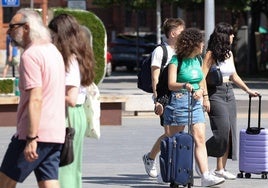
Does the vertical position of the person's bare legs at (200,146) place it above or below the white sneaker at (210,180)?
above

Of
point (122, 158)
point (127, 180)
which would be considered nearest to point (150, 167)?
point (127, 180)

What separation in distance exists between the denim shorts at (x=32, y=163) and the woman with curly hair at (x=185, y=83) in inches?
133

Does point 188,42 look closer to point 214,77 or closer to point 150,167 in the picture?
point 214,77

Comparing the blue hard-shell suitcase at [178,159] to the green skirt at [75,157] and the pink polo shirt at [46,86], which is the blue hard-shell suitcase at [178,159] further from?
the pink polo shirt at [46,86]

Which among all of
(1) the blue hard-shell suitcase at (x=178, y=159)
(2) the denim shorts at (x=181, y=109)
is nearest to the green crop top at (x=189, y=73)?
(2) the denim shorts at (x=181, y=109)

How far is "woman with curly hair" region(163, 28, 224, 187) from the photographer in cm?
1109

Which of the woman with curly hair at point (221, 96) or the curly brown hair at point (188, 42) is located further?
the woman with curly hair at point (221, 96)

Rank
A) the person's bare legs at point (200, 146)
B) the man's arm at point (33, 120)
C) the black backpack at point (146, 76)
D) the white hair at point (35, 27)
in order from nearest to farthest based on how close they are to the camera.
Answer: the man's arm at point (33, 120)
the white hair at point (35, 27)
the person's bare legs at point (200, 146)
the black backpack at point (146, 76)

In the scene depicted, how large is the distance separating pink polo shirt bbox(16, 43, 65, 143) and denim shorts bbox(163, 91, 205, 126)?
3453mm

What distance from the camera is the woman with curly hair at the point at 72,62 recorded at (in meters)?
8.39

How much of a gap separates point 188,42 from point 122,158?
3.53 m

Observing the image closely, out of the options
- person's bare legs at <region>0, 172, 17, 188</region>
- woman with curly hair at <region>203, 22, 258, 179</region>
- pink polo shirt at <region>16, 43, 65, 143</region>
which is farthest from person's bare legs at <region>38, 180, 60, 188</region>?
woman with curly hair at <region>203, 22, 258, 179</region>

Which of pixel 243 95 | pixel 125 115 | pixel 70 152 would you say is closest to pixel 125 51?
pixel 243 95

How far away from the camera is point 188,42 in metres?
11.1
